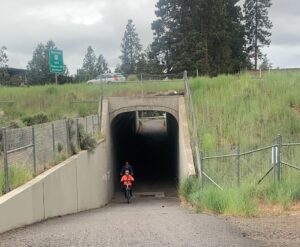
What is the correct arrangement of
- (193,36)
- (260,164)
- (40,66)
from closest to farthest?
(260,164) < (193,36) < (40,66)

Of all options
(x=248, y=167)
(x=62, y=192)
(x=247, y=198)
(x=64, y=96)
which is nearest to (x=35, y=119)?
(x=64, y=96)

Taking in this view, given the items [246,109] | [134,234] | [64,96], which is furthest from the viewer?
[64,96]

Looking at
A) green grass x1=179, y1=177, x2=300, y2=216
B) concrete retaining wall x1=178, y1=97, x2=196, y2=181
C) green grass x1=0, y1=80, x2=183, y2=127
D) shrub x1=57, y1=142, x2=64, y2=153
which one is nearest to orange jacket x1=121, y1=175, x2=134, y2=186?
concrete retaining wall x1=178, y1=97, x2=196, y2=181

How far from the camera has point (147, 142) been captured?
54000 millimetres

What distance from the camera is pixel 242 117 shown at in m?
26.1

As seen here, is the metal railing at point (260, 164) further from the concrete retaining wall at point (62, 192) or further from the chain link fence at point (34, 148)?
the chain link fence at point (34, 148)

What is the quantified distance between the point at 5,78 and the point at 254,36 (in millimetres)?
39613

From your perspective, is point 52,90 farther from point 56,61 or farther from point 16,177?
point 16,177

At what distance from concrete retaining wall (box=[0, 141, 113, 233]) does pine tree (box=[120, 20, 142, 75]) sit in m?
89.5

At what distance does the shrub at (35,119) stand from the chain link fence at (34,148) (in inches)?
220

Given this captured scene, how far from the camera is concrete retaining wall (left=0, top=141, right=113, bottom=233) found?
34.8ft

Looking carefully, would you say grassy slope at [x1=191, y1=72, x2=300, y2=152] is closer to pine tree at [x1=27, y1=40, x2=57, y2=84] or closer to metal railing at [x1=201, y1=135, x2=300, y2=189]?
metal railing at [x1=201, y1=135, x2=300, y2=189]

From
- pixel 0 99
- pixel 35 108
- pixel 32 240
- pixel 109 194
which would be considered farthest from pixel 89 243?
pixel 0 99

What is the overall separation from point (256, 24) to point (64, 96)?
57005mm
